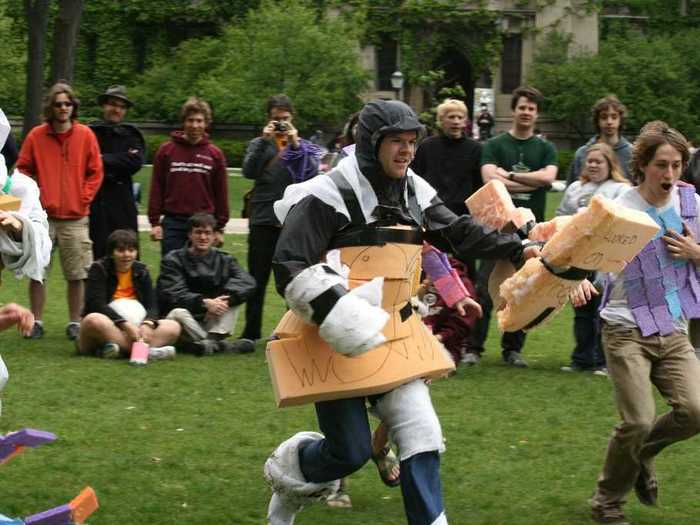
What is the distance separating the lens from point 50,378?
1005 cm

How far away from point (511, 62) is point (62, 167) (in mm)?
40626

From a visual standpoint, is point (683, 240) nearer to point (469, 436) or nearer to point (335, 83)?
point (469, 436)

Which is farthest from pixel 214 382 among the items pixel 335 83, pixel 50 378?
pixel 335 83

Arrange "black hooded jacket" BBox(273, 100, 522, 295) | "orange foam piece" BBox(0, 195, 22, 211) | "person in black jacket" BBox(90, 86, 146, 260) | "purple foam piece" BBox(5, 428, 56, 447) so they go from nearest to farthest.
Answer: "black hooded jacket" BBox(273, 100, 522, 295), "orange foam piece" BBox(0, 195, 22, 211), "purple foam piece" BBox(5, 428, 56, 447), "person in black jacket" BBox(90, 86, 146, 260)

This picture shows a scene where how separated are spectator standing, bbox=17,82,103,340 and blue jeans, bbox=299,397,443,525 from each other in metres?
5.75

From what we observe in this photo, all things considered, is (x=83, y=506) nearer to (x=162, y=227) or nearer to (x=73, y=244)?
(x=73, y=244)

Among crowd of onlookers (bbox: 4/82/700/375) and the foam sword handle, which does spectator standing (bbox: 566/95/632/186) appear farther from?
the foam sword handle

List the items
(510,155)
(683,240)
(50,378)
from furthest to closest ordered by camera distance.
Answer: (510,155), (50,378), (683,240)

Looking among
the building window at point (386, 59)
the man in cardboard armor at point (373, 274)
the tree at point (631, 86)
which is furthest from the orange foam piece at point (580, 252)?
the building window at point (386, 59)

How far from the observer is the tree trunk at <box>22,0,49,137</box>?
2620 cm

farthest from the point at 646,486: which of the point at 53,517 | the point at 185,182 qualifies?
the point at 185,182

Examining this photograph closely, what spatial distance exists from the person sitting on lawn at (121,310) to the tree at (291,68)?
2917 centimetres

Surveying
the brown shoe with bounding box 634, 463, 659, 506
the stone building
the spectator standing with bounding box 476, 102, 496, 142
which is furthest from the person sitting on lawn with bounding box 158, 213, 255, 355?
the stone building

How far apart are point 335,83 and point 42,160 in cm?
3022
